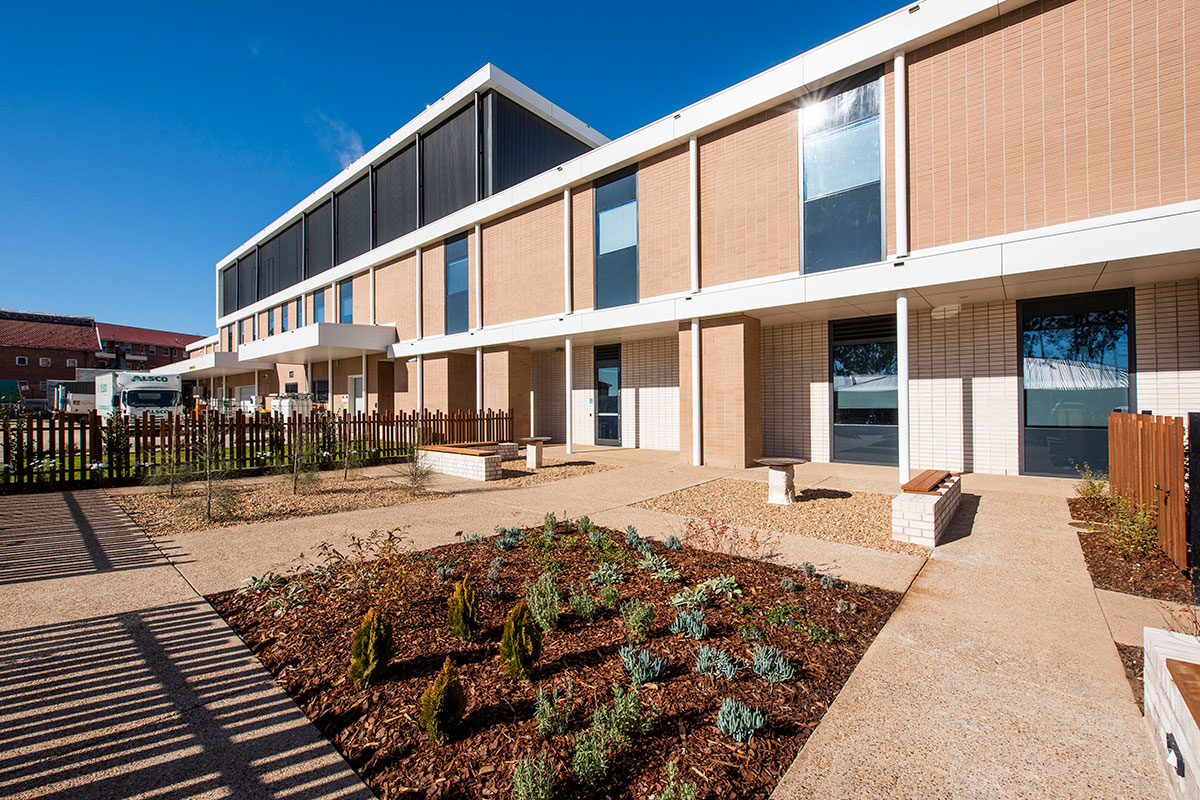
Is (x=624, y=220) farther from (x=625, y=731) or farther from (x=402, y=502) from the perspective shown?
(x=625, y=731)

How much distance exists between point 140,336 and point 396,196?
68.8m

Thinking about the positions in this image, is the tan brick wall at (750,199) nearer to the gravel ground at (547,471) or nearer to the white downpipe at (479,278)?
the gravel ground at (547,471)

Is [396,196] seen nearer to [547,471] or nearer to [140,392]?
[140,392]

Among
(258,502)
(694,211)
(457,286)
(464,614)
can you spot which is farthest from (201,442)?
(694,211)

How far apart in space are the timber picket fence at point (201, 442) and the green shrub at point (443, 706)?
7.27 meters

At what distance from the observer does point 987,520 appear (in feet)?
21.7

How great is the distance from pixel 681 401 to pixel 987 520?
7.01m

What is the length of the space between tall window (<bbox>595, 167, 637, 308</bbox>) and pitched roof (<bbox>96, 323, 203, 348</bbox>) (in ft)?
254

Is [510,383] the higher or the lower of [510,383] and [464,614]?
the higher

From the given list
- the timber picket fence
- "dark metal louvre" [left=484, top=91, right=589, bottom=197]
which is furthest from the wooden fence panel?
"dark metal louvre" [left=484, top=91, right=589, bottom=197]

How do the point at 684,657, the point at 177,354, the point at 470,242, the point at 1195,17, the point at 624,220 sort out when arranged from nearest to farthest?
the point at 684,657
the point at 1195,17
the point at 624,220
the point at 470,242
the point at 177,354

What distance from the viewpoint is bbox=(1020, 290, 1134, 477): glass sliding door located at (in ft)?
29.8

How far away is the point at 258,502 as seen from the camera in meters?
8.38

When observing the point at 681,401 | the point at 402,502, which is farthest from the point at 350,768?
the point at 681,401
